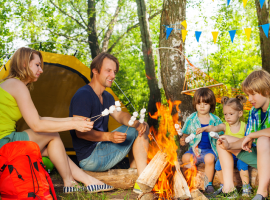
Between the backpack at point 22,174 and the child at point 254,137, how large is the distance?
1599 millimetres

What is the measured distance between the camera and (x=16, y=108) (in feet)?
7.35

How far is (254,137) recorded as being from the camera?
89.2 inches

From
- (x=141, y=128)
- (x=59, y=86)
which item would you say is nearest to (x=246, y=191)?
(x=141, y=128)

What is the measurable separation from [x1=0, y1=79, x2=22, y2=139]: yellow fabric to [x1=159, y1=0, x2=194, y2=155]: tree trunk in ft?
9.29

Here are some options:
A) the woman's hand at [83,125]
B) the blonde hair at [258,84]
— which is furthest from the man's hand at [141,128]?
the blonde hair at [258,84]

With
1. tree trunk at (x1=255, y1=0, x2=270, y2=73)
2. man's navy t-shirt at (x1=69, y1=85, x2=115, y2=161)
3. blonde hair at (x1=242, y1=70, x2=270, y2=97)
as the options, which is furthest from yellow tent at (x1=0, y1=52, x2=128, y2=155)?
tree trunk at (x1=255, y1=0, x2=270, y2=73)

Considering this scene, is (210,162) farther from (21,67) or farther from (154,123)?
(154,123)

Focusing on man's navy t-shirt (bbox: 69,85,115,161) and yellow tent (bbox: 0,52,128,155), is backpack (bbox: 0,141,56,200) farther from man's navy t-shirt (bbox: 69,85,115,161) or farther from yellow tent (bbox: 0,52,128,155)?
yellow tent (bbox: 0,52,128,155)

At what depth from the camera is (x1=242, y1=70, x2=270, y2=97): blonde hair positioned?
2322 millimetres

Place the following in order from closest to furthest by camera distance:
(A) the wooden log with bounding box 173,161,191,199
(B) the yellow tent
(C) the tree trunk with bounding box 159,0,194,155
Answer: (A) the wooden log with bounding box 173,161,191,199 → (B) the yellow tent → (C) the tree trunk with bounding box 159,0,194,155

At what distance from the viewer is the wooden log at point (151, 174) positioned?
6.70 ft

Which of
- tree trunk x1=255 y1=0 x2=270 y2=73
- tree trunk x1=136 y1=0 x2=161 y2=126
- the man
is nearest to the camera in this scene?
the man

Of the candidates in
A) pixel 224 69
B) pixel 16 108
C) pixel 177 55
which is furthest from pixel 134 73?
pixel 16 108

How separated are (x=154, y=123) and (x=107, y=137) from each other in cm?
431
